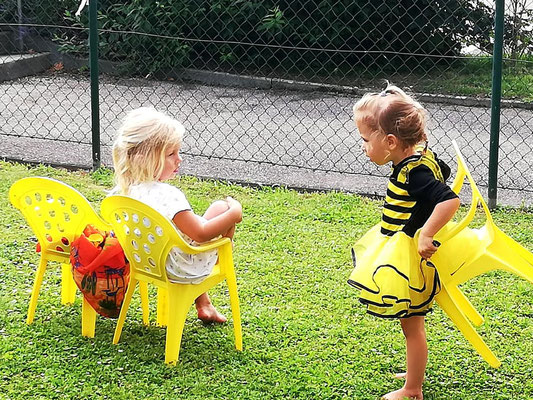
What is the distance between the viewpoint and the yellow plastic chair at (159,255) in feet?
11.1

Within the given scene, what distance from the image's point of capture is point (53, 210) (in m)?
3.78

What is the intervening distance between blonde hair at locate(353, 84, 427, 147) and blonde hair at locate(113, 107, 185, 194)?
81 centimetres

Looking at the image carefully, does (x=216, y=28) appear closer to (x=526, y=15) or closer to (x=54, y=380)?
(x=526, y=15)

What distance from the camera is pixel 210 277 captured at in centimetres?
362

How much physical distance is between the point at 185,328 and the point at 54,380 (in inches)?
27.0

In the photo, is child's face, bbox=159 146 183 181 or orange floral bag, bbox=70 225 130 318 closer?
child's face, bbox=159 146 183 181

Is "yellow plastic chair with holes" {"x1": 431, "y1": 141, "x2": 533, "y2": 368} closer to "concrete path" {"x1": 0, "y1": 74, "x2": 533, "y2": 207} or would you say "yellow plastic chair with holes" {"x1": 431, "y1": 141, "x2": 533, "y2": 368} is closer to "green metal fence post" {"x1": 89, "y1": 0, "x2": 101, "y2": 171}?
"concrete path" {"x1": 0, "y1": 74, "x2": 533, "y2": 207}

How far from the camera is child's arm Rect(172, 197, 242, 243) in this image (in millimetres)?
3479

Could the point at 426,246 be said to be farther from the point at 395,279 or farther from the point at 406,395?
the point at 406,395

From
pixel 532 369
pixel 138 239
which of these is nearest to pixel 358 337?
pixel 532 369

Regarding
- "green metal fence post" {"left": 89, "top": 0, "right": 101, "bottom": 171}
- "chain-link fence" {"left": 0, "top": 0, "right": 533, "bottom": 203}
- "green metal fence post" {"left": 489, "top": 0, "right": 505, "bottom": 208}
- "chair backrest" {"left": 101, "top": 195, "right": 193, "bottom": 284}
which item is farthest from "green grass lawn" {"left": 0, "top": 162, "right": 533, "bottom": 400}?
"chain-link fence" {"left": 0, "top": 0, "right": 533, "bottom": 203}

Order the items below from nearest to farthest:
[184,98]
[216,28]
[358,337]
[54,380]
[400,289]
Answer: [400,289]
[54,380]
[358,337]
[184,98]
[216,28]

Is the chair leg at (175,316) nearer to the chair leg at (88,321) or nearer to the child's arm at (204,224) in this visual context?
the child's arm at (204,224)

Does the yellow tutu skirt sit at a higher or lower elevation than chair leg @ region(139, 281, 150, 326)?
higher
